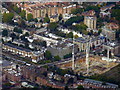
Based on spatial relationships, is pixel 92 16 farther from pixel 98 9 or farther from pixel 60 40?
pixel 60 40

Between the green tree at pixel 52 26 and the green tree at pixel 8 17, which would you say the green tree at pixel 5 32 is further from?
the green tree at pixel 52 26

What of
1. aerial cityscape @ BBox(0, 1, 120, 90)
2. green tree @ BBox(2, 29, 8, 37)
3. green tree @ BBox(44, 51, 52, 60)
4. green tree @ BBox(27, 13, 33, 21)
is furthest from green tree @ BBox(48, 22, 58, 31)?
green tree @ BBox(44, 51, 52, 60)

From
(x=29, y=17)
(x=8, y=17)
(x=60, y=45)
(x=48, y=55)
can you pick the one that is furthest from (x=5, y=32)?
(x=48, y=55)

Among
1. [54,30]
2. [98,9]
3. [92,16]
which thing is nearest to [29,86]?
[54,30]

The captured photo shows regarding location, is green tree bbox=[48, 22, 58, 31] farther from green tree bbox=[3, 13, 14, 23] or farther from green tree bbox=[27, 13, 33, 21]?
green tree bbox=[3, 13, 14, 23]

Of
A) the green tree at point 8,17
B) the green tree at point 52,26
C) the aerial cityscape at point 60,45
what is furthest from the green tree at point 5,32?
the green tree at point 52,26

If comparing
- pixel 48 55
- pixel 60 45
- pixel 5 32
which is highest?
pixel 5 32

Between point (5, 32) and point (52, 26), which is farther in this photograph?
point (52, 26)

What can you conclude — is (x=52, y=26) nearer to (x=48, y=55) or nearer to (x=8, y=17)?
(x=8, y=17)

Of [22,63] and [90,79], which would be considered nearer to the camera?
[90,79]
